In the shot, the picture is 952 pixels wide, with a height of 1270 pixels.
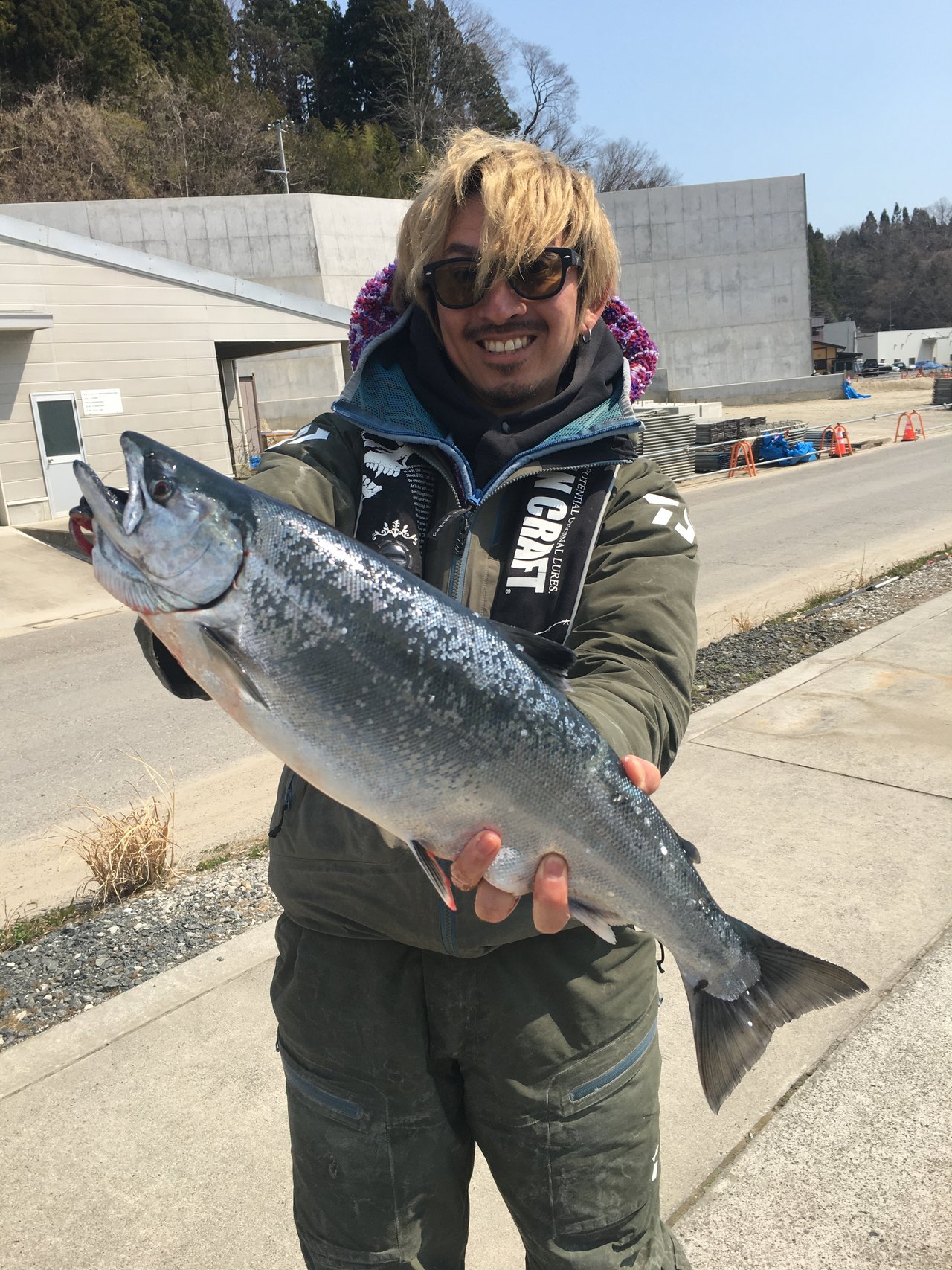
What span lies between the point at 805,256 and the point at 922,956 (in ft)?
156

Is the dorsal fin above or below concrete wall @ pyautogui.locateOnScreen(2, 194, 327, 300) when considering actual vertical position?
below

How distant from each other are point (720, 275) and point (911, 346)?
49.7m

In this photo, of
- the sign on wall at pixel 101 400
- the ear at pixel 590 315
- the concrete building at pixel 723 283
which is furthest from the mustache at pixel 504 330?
the concrete building at pixel 723 283

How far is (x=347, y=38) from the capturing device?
182 ft

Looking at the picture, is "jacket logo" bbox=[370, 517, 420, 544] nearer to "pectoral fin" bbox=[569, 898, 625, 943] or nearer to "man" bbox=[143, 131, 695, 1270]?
"man" bbox=[143, 131, 695, 1270]

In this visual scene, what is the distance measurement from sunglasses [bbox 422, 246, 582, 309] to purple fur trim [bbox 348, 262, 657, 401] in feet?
0.83

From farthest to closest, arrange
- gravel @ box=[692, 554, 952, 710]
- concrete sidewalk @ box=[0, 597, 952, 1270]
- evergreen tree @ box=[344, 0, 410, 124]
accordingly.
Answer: evergreen tree @ box=[344, 0, 410, 124]
gravel @ box=[692, 554, 952, 710]
concrete sidewalk @ box=[0, 597, 952, 1270]

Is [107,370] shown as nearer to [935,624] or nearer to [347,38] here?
[935,624]

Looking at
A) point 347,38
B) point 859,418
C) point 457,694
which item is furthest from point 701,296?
point 457,694

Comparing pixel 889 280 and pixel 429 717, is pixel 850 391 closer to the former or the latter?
pixel 429 717

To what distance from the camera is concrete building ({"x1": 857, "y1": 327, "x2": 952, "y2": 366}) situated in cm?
8525

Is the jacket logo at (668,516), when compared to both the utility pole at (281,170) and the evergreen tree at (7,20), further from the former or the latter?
the evergreen tree at (7,20)

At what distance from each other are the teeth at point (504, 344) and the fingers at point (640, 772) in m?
0.90

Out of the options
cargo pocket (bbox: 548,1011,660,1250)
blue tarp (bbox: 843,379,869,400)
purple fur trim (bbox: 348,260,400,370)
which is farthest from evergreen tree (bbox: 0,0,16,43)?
cargo pocket (bbox: 548,1011,660,1250)
